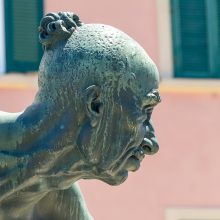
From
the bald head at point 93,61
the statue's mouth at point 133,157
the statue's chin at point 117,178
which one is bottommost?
the statue's chin at point 117,178

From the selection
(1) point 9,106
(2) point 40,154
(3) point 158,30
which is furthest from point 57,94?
(3) point 158,30

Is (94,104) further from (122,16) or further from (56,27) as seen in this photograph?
(122,16)

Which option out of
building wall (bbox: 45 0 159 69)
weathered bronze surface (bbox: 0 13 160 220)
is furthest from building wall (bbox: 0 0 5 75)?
weathered bronze surface (bbox: 0 13 160 220)

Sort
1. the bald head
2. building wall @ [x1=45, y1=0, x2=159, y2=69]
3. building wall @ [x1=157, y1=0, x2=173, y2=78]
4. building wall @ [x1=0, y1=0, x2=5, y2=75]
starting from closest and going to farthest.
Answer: the bald head
building wall @ [x1=0, y1=0, x2=5, y2=75]
building wall @ [x1=45, y1=0, x2=159, y2=69]
building wall @ [x1=157, y1=0, x2=173, y2=78]

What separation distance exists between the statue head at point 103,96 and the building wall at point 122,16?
30.6 ft

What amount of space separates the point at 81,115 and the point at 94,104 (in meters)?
0.03

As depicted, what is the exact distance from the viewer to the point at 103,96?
Answer: 207 centimetres

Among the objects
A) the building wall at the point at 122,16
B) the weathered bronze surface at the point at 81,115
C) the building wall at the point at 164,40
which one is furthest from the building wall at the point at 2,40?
the weathered bronze surface at the point at 81,115

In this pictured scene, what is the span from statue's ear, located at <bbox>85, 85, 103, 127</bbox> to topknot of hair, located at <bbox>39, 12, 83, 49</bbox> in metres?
0.11

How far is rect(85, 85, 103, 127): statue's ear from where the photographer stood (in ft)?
6.78

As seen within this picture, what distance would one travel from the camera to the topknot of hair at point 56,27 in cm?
212

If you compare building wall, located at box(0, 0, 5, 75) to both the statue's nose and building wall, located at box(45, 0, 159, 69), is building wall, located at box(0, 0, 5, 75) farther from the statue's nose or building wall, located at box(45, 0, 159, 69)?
the statue's nose

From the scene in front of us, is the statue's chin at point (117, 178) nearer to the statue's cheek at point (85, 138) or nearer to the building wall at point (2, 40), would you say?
the statue's cheek at point (85, 138)

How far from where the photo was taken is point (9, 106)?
11.0 meters
